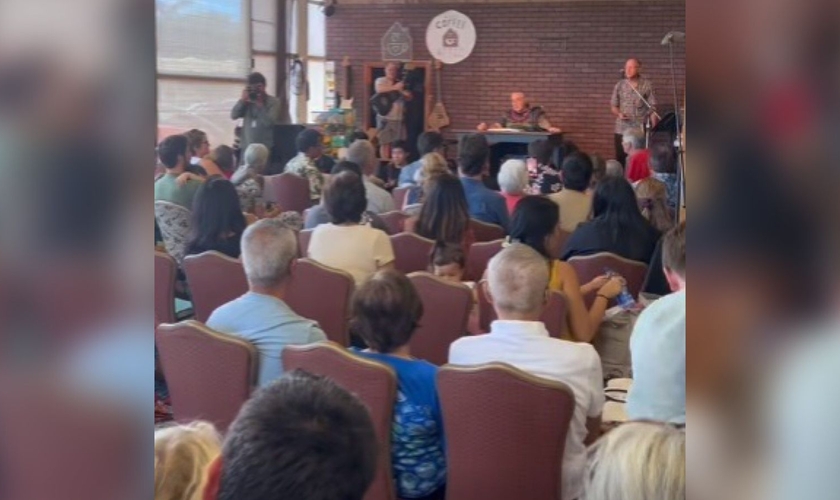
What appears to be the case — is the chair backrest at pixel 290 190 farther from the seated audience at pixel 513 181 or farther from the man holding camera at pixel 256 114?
the man holding camera at pixel 256 114

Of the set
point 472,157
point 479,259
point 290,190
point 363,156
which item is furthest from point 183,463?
point 290,190

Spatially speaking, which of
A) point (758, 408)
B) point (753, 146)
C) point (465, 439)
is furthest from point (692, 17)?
point (465, 439)

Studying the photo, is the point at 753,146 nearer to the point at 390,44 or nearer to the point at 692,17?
the point at 692,17

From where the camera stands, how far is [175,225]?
171 inches

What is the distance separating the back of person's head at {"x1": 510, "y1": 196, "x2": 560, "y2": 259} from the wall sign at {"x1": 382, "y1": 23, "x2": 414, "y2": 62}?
8.42 meters

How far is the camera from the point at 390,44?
39.1 feet

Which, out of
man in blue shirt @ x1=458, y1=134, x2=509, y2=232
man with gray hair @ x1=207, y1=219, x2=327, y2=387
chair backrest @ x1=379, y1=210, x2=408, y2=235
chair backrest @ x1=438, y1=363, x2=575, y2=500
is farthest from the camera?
man in blue shirt @ x1=458, y1=134, x2=509, y2=232

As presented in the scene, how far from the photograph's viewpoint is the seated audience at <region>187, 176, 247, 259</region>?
407 centimetres

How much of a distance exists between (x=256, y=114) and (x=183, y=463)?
8.36 m

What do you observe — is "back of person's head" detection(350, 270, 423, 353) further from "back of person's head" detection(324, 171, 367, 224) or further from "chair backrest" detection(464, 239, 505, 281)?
"chair backrest" detection(464, 239, 505, 281)

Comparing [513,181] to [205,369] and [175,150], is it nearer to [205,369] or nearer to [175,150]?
[175,150]

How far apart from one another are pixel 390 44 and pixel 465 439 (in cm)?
1003

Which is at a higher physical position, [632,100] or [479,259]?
[632,100]

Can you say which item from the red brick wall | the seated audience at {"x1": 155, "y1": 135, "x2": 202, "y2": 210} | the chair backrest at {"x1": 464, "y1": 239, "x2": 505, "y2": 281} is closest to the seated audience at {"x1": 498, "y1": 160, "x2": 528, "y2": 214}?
the chair backrest at {"x1": 464, "y1": 239, "x2": 505, "y2": 281}
